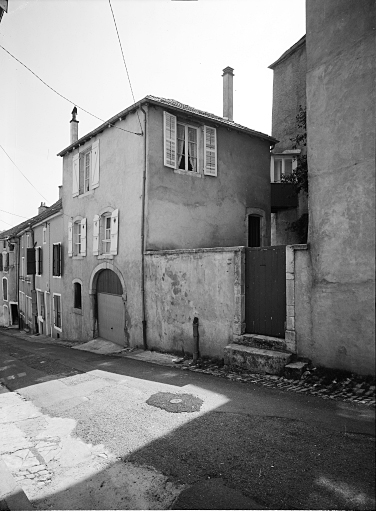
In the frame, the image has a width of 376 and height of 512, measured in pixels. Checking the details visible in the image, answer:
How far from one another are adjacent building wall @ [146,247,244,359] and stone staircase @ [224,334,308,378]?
38cm

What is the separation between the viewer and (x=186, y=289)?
9.13 m

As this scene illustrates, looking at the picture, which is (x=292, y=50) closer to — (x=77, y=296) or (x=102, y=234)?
(x=102, y=234)

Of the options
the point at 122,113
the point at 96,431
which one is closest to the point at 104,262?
the point at 122,113

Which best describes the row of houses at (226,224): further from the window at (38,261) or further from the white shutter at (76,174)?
the window at (38,261)

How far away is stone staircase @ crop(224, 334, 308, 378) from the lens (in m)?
6.46

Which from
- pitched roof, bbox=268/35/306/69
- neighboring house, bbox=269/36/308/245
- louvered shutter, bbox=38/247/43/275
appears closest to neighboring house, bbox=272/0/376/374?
neighboring house, bbox=269/36/308/245

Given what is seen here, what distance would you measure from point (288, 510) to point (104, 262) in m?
11.2

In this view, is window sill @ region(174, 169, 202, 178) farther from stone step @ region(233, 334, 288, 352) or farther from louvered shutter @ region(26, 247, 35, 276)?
louvered shutter @ region(26, 247, 35, 276)

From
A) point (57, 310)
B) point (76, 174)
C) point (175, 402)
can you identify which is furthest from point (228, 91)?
point (175, 402)

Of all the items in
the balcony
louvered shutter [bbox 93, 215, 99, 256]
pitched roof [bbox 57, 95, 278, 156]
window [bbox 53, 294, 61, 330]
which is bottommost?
window [bbox 53, 294, 61, 330]

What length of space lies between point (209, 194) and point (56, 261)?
954 cm

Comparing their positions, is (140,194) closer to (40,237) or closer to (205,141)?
(205,141)

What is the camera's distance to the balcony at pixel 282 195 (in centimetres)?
1549

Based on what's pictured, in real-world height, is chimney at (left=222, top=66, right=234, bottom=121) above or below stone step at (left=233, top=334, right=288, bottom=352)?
above
